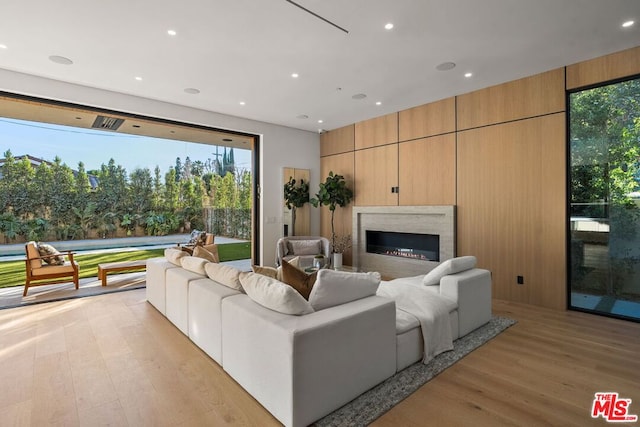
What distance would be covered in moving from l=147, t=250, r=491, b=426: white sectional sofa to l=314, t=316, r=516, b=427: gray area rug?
48mm

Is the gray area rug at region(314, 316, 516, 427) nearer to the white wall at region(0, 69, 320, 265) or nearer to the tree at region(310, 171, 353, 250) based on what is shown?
the tree at region(310, 171, 353, 250)

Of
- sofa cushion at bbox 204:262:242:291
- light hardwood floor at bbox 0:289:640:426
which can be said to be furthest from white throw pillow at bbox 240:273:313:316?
light hardwood floor at bbox 0:289:640:426

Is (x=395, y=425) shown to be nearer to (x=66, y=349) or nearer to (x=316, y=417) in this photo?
(x=316, y=417)

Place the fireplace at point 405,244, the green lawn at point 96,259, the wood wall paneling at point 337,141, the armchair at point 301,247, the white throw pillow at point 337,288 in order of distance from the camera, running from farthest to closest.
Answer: the wood wall paneling at point 337,141 < the armchair at point 301,247 < the green lawn at point 96,259 < the fireplace at point 405,244 < the white throw pillow at point 337,288

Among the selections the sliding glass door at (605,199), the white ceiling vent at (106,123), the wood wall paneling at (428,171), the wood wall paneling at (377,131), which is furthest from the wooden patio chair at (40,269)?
the sliding glass door at (605,199)

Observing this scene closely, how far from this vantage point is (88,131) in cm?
741

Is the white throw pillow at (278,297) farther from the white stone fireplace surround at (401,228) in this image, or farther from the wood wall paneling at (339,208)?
the wood wall paneling at (339,208)

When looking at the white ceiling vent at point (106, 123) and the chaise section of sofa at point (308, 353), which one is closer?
the chaise section of sofa at point (308, 353)

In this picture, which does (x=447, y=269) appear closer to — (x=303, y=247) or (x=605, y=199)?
(x=605, y=199)

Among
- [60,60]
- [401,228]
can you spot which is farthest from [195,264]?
[401,228]

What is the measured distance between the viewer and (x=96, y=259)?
24.9ft

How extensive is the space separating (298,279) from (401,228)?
374 cm

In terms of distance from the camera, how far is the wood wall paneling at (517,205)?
3.99m

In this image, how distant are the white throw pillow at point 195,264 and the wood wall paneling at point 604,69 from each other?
193 inches
